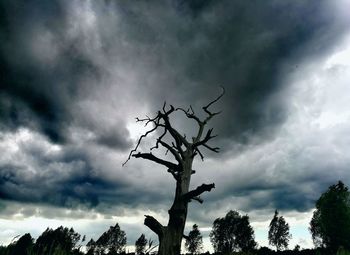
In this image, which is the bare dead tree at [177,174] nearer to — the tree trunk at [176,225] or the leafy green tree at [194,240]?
the tree trunk at [176,225]

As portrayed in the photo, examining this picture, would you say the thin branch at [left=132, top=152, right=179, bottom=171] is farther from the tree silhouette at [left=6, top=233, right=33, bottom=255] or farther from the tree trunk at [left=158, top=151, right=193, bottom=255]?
the tree silhouette at [left=6, top=233, right=33, bottom=255]

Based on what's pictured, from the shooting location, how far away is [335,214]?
141 ft

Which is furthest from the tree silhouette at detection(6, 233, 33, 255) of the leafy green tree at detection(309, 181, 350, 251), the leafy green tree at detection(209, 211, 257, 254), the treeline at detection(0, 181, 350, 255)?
the leafy green tree at detection(209, 211, 257, 254)

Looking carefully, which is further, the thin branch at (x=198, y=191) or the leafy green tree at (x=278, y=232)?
the leafy green tree at (x=278, y=232)

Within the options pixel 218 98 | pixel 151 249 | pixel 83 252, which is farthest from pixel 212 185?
pixel 218 98

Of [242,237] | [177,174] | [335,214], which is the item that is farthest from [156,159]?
[242,237]

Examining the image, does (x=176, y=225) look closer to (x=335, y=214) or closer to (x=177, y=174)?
(x=177, y=174)

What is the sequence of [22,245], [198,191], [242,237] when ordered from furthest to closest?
1. [242,237]
2. [198,191]
3. [22,245]

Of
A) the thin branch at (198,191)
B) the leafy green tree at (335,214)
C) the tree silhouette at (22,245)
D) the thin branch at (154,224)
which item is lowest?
the tree silhouette at (22,245)

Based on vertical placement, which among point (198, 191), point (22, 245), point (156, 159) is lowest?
point (22, 245)

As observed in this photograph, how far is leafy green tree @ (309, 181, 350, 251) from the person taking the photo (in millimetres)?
41031

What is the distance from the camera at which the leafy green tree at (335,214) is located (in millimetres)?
41031

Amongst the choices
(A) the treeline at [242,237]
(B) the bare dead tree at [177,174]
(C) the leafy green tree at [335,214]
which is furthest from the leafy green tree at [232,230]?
(B) the bare dead tree at [177,174]

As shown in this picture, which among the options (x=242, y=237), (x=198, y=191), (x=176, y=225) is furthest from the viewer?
(x=242, y=237)
